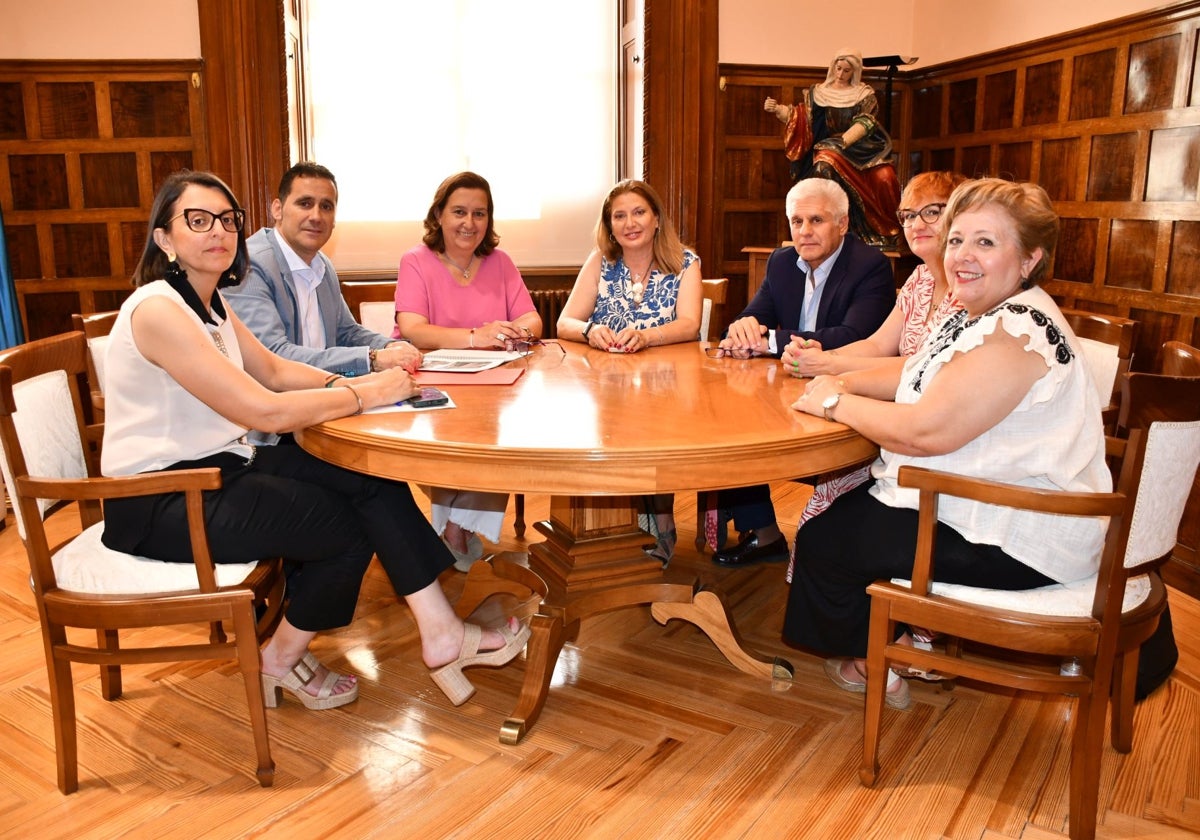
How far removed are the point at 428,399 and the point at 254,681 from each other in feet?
2.19

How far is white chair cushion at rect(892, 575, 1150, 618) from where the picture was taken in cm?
176

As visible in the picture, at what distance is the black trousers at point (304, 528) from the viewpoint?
1908mm

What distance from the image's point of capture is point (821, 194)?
112 inches

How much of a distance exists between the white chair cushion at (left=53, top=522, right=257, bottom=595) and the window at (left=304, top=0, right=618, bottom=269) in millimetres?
3338

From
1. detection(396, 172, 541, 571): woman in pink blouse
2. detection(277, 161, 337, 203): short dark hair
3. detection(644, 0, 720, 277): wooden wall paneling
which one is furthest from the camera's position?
detection(644, 0, 720, 277): wooden wall paneling

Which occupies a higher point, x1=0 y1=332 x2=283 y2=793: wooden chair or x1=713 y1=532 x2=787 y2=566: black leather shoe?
x1=0 y1=332 x2=283 y2=793: wooden chair

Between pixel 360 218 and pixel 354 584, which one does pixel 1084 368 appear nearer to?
pixel 354 584

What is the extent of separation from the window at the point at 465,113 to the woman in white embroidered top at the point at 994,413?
142 inches

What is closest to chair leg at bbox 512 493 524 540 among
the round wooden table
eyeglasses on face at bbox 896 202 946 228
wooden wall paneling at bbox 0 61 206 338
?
the round wooden table

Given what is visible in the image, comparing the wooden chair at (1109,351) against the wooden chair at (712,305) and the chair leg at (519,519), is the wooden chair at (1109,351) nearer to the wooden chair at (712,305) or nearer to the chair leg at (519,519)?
the wooden chair at (712,305)

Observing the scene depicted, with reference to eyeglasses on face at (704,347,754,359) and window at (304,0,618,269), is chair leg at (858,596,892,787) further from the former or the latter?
window at (304,0,618,269)

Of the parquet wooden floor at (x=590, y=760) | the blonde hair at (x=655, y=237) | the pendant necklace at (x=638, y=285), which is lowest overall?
the parquet wooden floor at (x=590, y=760)

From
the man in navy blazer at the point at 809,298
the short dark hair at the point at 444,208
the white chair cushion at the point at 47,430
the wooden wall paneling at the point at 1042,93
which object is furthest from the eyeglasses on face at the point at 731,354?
the wooden wall paneling at the point at 1042,93

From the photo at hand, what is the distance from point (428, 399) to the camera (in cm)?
209
